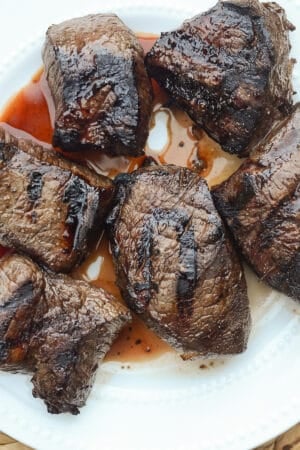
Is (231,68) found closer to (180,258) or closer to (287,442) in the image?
(180,258)

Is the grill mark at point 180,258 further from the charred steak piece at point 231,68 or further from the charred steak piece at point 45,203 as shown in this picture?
the charred steak piece at point 231,68

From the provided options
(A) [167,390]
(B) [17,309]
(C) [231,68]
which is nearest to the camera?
(B) [17,309]

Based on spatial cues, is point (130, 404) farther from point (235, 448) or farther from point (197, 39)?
point (197, 39)

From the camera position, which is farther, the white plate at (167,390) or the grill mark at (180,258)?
the white plate at (167,390)

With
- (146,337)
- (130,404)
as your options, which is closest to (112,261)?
(146,337)

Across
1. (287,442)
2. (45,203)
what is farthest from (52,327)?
(287,442)

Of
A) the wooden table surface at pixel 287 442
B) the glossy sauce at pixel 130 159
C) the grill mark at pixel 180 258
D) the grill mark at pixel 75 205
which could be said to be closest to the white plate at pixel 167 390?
the glossy sauce at pixel 130 159
